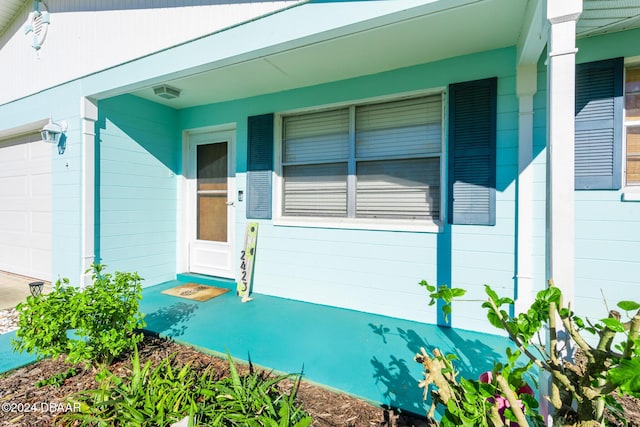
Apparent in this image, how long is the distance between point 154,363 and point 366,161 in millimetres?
2696

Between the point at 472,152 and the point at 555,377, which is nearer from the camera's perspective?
the point at 555,377

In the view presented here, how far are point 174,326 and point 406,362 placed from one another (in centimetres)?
213

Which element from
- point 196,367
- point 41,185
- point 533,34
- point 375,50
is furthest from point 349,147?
point 41,185

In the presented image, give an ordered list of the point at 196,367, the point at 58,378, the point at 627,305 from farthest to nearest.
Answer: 1. the point at 196,367
2. the point at 58,378
3. the point at 627,305

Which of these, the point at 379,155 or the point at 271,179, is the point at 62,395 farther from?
the point at 379,155

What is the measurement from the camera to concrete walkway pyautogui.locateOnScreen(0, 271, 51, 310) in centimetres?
369

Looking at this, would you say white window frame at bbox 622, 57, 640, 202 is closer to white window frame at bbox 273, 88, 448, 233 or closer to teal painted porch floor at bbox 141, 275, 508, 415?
white window frame at bbox 273, 88, 448, 233

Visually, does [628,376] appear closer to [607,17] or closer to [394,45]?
[607,17]

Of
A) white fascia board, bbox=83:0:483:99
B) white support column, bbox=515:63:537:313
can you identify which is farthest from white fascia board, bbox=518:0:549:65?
white fascia board, bbox=83:0:483:99

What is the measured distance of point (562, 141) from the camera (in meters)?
1.58

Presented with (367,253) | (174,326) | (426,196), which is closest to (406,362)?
(367,253)

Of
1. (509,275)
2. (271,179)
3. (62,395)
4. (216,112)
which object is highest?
(216,112)

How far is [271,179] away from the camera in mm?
3844

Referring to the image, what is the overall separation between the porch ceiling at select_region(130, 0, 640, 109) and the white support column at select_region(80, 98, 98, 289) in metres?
0.75
